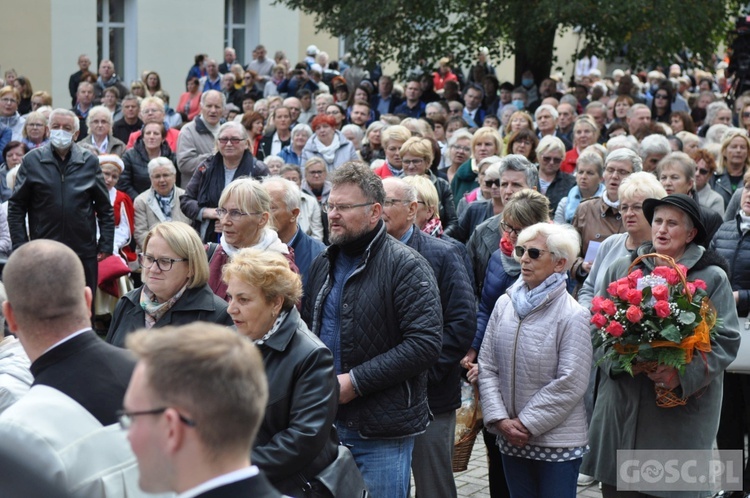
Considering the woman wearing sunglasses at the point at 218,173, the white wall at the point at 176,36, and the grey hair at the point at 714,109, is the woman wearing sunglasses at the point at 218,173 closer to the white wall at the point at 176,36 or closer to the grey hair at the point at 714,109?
the grey hair at the point at 714,109

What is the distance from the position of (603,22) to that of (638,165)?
11.0 meters

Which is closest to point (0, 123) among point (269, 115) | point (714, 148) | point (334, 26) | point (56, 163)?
point (269, 115)

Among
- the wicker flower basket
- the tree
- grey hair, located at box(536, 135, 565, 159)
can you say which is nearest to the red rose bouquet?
the wicker flower basket

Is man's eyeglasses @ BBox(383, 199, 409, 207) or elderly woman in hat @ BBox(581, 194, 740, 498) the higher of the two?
man's eyeglasses @ BBox(383, 199, 409, 207)

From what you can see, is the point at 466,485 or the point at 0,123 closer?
the point at 466,485

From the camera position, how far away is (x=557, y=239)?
548 cm

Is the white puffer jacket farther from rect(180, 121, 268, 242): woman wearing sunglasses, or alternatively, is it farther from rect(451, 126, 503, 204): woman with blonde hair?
rect(451, 126, 503, 204): woman with blonde hair

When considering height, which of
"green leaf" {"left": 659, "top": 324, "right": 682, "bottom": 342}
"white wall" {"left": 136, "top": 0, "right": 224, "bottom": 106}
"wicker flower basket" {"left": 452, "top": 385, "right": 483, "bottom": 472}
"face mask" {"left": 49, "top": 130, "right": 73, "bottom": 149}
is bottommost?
"wicker flower basket" {"left": 452, "top": 385, "right": 483, "bottom": 472}

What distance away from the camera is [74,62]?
974 inches

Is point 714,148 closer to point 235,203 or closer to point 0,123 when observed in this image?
Result: point 235,203

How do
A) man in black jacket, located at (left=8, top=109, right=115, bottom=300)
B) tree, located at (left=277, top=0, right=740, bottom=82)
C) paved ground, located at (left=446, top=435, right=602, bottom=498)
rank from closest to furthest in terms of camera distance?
1. paved ground, located at (left=446, top=435, right=602, bottom=498)
2. man in black jacket, located at (left=8, top=109, right=115, bottom=300)
3. tree, located at (left=277, top=0, right=740, bottom=82)

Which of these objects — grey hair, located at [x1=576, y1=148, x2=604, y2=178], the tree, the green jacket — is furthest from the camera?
the tree

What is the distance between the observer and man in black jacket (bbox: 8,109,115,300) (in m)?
9.42

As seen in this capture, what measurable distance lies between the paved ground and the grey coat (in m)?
1.29
